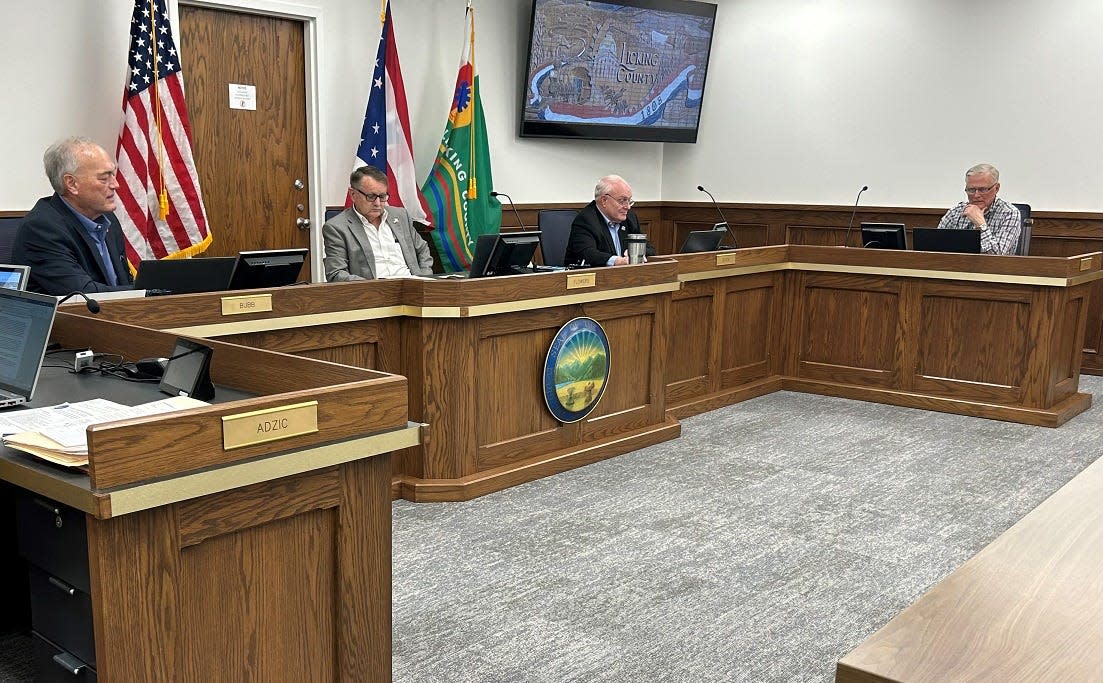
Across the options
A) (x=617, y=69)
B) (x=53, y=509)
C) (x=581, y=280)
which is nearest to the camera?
(x=53, y=509)

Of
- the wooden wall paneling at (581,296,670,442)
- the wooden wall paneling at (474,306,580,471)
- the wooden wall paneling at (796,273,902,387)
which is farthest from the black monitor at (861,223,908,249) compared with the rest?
the wooden wall paneling at (474,306,580,471)

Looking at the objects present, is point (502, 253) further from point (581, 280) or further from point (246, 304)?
point (246, 304)

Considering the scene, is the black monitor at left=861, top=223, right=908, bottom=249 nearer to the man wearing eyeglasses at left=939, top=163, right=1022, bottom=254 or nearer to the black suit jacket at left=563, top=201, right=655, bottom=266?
the man wearing eyeglasses at left=939, top=163, right=1022, bottom=254

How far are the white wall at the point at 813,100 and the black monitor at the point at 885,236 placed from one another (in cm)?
171

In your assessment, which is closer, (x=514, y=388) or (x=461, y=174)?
(x=514, y=388)

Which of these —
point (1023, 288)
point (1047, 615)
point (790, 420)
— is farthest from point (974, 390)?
point (1047, 615)

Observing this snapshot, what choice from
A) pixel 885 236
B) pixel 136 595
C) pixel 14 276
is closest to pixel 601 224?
pixel 885 236

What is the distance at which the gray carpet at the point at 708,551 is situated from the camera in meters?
2.64

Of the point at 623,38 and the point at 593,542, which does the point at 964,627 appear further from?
the point at 623,38

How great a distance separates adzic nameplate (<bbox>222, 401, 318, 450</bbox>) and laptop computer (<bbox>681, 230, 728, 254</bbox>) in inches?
147

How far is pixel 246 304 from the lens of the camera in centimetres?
337

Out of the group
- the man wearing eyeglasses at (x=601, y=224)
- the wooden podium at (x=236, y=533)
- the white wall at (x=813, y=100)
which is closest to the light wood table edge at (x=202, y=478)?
the wooden podium at (x=236, y=533)

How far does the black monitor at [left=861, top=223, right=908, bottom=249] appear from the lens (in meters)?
5.67

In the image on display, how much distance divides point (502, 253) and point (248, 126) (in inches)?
95.4
